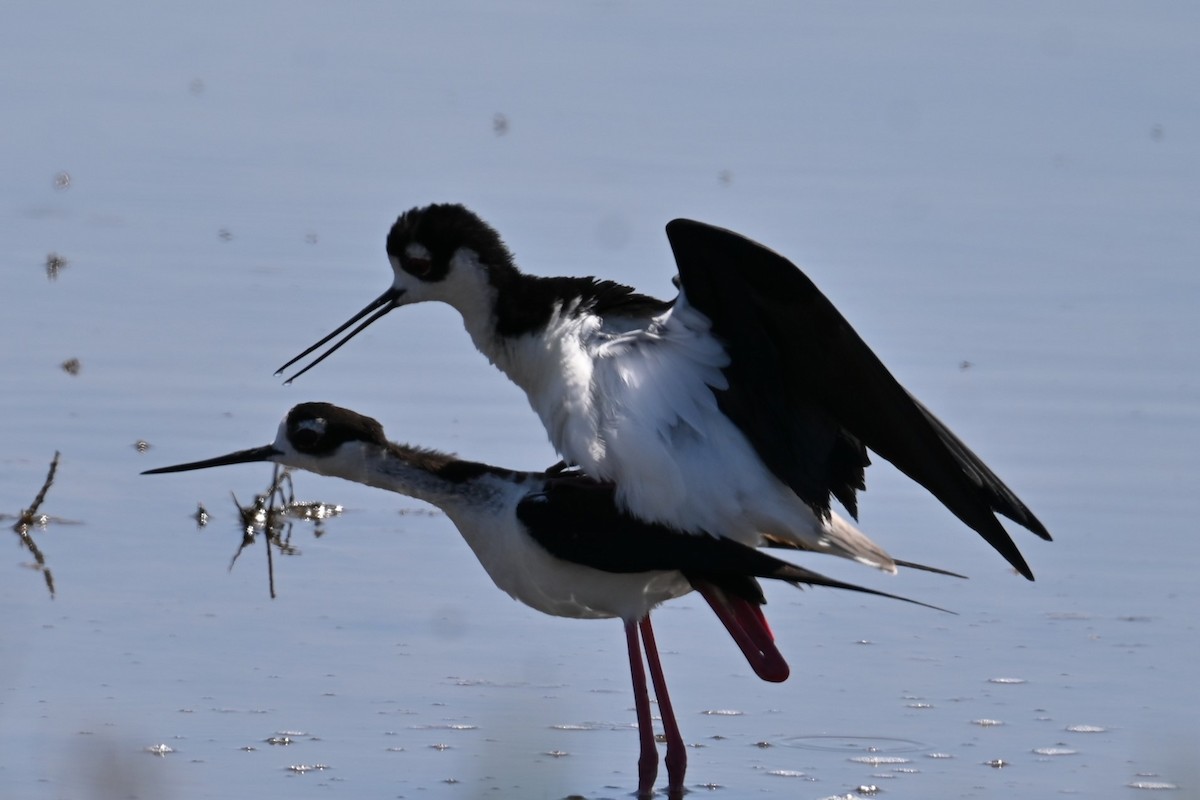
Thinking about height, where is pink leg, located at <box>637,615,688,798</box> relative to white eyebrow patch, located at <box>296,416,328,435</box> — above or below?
below

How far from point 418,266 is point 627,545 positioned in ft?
3.07

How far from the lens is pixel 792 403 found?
5.52 m

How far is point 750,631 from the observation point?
5836mm

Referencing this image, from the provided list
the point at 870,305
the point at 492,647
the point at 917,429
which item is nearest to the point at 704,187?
the point at 870,305

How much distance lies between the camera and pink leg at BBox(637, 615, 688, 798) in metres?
5.55

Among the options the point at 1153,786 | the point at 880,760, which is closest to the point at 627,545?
the point at 880,760

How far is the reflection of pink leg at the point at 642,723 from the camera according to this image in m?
5.55

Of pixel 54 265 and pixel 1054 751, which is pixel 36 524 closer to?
pixel 54 265

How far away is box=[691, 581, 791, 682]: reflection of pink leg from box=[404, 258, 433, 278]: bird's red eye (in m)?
1.00

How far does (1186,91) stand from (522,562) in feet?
22.1

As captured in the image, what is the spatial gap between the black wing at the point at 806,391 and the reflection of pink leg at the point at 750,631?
14.0 inches

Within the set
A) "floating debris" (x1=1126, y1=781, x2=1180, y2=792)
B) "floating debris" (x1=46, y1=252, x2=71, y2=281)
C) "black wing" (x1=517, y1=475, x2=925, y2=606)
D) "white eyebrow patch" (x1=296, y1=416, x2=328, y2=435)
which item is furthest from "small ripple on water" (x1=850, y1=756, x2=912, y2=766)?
"floating debris" (x1=46, y1=252, x2=71, y2=281)

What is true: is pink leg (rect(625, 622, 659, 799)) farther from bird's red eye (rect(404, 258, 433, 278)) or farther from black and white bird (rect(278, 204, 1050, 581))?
bird's red eye (rect(404, 258, 433, 278))

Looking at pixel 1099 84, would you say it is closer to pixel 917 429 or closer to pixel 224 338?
pixel 224 338
